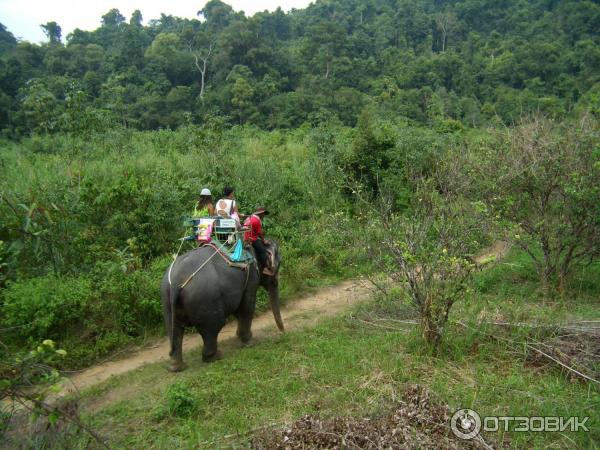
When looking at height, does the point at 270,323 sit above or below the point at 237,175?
below

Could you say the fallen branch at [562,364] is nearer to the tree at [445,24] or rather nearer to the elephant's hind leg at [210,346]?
the elephant's hind leg at [210,346]

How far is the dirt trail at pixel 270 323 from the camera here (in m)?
5.82

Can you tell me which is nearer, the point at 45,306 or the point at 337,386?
the point at 337,386

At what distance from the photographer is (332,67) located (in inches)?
1430

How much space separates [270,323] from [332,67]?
105 feet

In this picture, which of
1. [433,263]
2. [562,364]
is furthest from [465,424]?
[433,263]

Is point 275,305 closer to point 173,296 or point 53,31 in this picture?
point 173,296

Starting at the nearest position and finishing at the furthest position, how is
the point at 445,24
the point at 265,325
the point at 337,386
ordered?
the point at 337,386 → the point at 265,325 → the point at 445,24

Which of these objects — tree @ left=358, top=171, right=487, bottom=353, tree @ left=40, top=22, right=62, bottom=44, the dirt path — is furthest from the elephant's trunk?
tree @ left=40, top=22, right=62, bottom=44

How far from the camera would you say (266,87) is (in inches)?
1163

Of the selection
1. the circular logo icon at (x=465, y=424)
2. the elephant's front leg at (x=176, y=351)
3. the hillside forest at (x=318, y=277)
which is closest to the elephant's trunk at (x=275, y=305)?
the hillside forest at (x=318, y=277)

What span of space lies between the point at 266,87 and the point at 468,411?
27597 mm

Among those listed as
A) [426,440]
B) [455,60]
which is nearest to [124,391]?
[426,440]

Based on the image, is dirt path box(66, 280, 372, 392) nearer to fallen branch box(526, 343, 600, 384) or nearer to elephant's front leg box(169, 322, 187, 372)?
elephant's front leg box(169, 322, 187, 372)
